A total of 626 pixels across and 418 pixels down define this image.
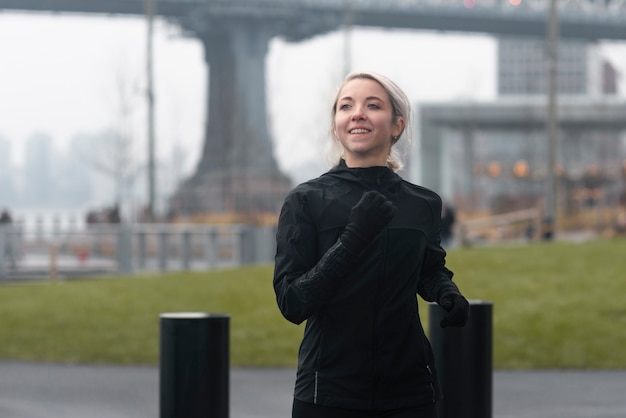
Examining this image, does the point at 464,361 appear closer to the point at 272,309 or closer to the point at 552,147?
the point at 272,309

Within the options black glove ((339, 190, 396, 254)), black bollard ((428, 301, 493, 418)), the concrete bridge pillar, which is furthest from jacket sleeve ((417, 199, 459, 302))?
the concrete bridge pillar

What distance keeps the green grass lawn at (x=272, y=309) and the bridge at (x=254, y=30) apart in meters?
24.0

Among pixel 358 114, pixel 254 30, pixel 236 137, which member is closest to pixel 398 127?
pixel 358 114

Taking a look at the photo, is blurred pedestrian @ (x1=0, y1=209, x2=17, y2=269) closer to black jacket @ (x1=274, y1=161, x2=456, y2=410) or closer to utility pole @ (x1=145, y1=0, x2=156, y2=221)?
utility pole @ (x1=145, y1=0, x2=156, y2=221)

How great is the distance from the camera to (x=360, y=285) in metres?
3.73

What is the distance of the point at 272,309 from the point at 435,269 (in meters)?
12.3

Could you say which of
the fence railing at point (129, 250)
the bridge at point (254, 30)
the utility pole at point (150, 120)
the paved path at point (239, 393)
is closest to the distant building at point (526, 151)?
the bridge at point (254, 30)

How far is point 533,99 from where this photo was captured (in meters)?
70.8

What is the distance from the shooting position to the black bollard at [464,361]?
21.4 feet

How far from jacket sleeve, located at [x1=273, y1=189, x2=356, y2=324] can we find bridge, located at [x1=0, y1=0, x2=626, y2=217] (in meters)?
38.9

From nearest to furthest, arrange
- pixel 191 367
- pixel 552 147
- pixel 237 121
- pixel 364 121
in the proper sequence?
1. pixel 364 121
2. pixel 191 367
3. pixel 552 147
4. pixel 237 121

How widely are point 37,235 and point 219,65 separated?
45308mm

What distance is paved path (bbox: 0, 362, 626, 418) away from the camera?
9.59 m

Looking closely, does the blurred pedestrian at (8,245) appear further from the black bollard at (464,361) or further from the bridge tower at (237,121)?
the bridge tower at (237,121)
